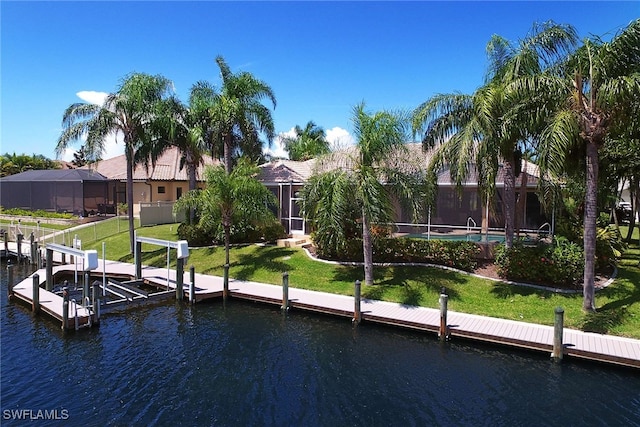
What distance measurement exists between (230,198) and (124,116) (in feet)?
26.8

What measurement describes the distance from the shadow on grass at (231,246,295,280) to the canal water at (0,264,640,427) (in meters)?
5.35

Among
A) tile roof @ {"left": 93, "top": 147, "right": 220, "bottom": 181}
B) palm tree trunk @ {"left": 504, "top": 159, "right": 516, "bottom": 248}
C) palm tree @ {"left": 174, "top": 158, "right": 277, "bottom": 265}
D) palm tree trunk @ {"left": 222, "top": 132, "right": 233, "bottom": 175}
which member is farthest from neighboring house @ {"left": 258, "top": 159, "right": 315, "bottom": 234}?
palm tree trunk @ {"left": 504, "top": 159, "right": 516, "bottom": 248}

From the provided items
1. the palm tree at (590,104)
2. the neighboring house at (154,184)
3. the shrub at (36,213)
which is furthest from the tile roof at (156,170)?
the palm tree at (590,104)

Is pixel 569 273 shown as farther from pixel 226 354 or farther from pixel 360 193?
pixel 226 354

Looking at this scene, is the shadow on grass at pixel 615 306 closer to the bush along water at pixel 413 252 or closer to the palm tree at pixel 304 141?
the bush along water at pixel 413 252

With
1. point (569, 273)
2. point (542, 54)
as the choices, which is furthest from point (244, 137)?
point (569, 273)

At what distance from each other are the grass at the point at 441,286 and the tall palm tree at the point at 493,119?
2.62 meters

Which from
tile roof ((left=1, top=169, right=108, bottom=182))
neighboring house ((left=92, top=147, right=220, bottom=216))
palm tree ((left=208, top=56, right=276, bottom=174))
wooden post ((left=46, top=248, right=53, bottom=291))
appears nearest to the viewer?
wooden post ((left=46, top=248, right=53, bottom=291))

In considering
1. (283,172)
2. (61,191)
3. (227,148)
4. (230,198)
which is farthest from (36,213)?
(230,198)

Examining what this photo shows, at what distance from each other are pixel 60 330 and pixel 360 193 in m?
10.9

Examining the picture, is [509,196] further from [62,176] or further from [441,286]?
[62,176]

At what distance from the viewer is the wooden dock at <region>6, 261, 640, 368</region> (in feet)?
38.7

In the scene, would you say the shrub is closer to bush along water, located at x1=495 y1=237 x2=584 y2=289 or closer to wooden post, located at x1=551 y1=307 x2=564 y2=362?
bush along water, located at x1=495 y1=237 x2=584 y2=289

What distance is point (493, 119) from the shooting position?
15.5m
